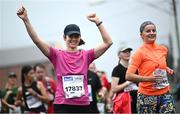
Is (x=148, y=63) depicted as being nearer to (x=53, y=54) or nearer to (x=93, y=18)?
(x=93, y=18)

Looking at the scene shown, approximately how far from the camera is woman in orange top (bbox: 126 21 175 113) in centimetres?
753

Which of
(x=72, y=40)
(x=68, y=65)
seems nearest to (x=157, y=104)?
(x=68, y=65)

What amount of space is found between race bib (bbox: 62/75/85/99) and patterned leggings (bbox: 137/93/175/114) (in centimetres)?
100

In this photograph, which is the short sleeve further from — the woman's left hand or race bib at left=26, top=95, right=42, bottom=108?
race bib at left=26, top=95, right=42, bottom=108

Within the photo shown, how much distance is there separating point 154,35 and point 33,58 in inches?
1495

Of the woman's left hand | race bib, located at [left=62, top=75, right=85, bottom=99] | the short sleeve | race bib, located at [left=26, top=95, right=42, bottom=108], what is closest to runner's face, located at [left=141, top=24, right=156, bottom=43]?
the woman's left hand

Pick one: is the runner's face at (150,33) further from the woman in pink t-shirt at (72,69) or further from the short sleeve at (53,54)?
the short sleeve at (53,54)

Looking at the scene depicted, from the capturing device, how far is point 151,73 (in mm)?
7551

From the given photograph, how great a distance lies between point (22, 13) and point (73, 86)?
1.19 m

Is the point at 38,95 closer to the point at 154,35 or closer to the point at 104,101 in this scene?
the point at 104,101

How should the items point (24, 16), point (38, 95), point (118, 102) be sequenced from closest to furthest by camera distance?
point (24, 16) < point (118, 102) < point (38, 95)

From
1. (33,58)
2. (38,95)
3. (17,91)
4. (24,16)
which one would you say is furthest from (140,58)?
(33,58)

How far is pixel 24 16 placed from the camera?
6.74 meters

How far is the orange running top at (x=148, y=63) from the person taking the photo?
298 inches
